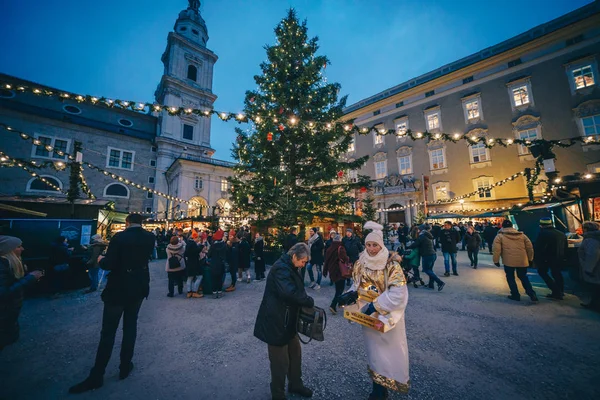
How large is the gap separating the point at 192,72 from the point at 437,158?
3730cm

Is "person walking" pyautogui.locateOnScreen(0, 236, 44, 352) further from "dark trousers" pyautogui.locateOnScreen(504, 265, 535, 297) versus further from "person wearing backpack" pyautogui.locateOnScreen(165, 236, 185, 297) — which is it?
"dark trousers" pyautogui.locateOnScreen(504, 265, 535, 297)

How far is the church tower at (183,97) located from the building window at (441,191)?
28.3 meters

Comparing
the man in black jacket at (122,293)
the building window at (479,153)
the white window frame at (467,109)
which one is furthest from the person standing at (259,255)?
the white window frame at (467,109)

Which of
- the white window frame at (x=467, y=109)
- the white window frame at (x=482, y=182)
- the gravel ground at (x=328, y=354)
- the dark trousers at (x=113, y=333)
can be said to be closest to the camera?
the gravel ground at (x=328, y=354)

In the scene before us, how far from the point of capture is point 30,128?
78.7 ft

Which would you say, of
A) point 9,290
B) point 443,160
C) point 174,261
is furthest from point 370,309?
point 443,160

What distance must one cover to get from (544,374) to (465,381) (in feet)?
3.58

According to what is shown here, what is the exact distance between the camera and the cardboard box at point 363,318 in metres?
2.21

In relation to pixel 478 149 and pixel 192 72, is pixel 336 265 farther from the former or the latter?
pixel 192 72

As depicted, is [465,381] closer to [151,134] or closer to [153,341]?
[153,341]

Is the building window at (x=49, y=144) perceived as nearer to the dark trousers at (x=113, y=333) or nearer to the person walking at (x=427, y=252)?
the dark trousers at (x=113, y=333)

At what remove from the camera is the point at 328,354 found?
3.45 meters

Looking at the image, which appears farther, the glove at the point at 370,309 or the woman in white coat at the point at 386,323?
the glove at the point at 370,309

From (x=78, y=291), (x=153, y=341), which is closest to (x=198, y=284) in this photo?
(x=153, y=341)
